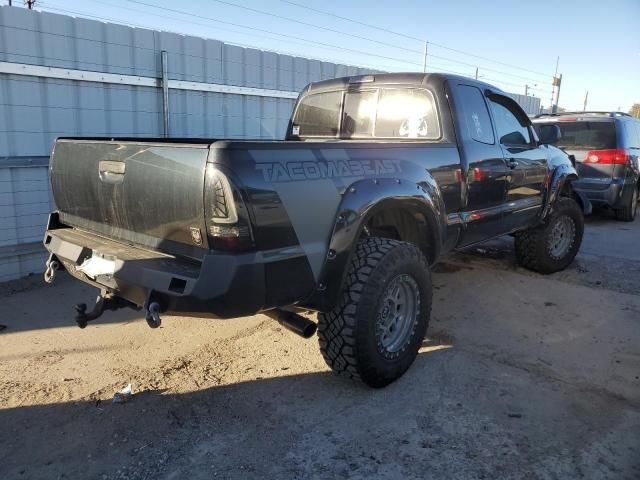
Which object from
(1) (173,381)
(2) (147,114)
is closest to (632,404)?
(1) (173,381)

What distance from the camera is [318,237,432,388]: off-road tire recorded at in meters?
2.98

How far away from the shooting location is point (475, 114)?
4.24 m

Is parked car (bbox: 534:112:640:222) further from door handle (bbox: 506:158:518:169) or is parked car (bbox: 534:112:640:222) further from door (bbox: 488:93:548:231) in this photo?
door handle (bbox: 506:158:518:169)

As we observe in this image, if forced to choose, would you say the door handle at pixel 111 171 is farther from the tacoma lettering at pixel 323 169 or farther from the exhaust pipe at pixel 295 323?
the exhaust pipe at pixel 295 323

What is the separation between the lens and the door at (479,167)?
4027mm

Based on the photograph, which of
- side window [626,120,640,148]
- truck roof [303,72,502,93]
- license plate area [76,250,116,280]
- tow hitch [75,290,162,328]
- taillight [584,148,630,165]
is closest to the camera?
license plate area [76,250,116,280]

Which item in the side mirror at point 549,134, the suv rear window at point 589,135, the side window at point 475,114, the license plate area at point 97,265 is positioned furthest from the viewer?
the suv rear window at point 589,135

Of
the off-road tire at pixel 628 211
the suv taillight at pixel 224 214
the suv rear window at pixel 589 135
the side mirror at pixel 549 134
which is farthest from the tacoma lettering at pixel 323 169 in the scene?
the off-road tire at pixel 628 211

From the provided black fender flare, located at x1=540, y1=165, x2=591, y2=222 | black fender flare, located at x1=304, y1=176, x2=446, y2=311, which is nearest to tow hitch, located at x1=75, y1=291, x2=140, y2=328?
black fender flare, located at x1=304, y1=176, x2=446, y2=311

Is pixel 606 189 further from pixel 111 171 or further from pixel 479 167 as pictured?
pixel 111 171

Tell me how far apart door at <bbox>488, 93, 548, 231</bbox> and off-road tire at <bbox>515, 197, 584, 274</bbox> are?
0.39 meters

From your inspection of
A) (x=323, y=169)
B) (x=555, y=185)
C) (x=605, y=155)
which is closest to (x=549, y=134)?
(x=555, y=185)

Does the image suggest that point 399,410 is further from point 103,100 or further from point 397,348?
point 103,100

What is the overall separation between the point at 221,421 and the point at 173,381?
598 millimetres
